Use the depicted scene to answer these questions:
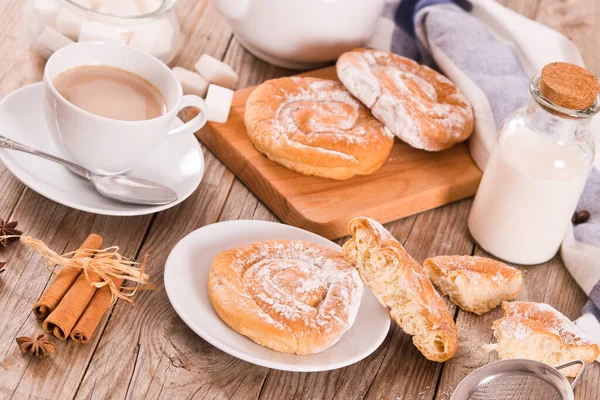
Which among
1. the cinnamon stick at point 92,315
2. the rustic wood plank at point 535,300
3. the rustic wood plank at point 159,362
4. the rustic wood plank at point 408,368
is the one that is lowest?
the rustic wood plank at point 535,300

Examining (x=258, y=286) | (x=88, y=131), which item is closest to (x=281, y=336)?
(x=258, y=286)

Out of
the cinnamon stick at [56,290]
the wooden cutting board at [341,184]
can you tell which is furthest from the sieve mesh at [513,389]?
the cinnamon stick at [56,290]

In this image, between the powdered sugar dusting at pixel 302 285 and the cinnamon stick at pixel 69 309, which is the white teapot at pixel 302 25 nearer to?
the powdered sugar dusting at pixel 302 285

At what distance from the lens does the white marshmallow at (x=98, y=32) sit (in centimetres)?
195

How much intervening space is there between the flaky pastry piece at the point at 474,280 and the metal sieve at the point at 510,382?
28cm

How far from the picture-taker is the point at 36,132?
5.71ft

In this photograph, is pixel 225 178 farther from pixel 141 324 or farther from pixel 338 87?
pixel 141 324

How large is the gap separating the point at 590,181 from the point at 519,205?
367 mm

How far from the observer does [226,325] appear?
1.43 metres

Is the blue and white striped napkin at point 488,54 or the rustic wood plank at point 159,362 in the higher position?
the blue and white striped napkin at point 488,54

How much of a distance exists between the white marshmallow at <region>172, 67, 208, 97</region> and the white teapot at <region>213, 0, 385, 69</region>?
211mm

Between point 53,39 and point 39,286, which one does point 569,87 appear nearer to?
point 39,286

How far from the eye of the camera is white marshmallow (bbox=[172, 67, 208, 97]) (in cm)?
209

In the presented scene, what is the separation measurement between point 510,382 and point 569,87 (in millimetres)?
622
